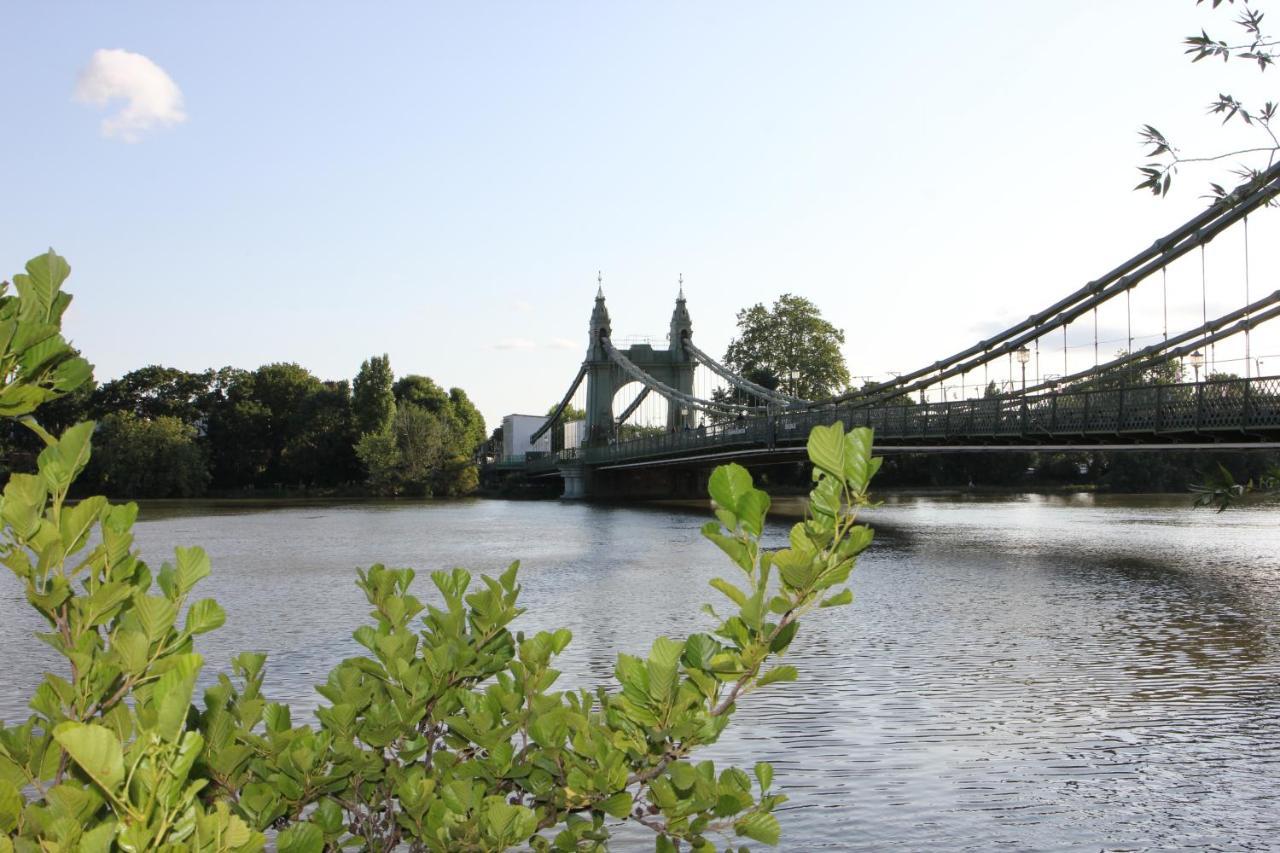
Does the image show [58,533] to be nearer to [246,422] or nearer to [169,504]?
[169,504]

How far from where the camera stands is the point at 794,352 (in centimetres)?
7594

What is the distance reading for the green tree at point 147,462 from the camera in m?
69.3

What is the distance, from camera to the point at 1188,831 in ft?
24.2

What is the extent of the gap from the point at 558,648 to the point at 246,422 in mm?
82520

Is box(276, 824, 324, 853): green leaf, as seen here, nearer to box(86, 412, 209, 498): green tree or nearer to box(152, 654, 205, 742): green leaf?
box(152, 654, 205, 742): green leaf

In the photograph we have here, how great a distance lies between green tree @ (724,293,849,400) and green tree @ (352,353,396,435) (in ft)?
81.9

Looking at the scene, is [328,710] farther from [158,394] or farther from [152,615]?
[158,394]

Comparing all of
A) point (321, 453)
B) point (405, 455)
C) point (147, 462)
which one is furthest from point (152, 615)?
point (321, 453)

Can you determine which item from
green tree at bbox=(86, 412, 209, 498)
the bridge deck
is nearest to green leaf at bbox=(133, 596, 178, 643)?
the bridge deck

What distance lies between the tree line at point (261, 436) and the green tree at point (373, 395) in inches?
2.8

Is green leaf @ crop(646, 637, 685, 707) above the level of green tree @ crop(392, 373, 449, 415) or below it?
below

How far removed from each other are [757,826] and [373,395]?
8254cm

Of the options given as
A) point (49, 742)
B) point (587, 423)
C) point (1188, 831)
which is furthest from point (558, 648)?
point (587, 423)

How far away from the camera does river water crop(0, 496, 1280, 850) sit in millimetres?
7770
